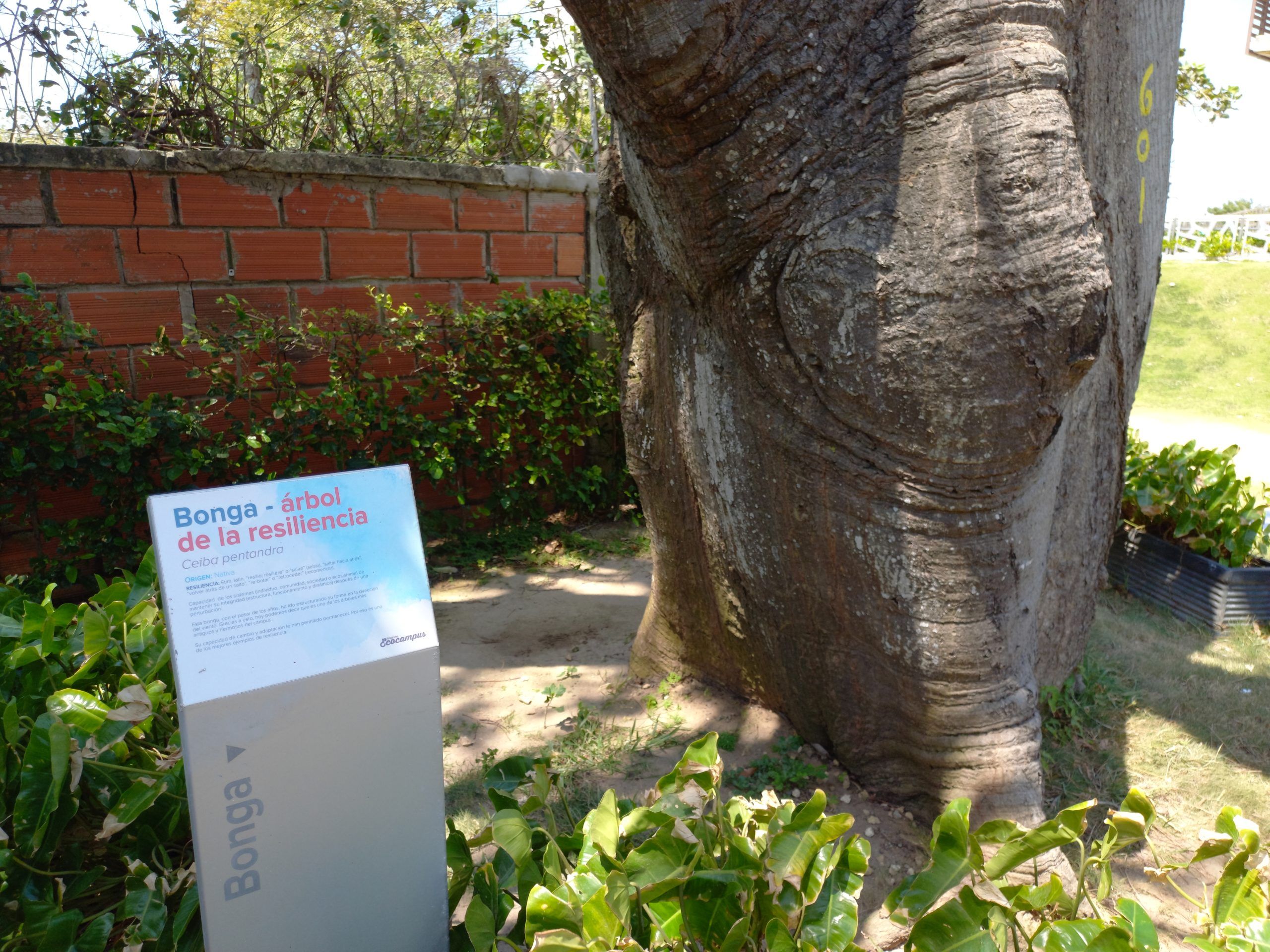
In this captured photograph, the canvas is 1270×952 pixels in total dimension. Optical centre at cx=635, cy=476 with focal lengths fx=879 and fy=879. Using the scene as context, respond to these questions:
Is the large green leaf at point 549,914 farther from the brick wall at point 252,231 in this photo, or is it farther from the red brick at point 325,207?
the red brick at point 325,207

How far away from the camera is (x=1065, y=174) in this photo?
6.09 feet

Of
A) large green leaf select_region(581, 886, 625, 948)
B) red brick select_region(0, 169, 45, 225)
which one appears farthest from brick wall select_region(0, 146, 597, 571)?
large green leaf select_region(581, 886, 625, 948)

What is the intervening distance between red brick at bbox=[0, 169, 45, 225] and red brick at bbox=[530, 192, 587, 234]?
244 centimetres

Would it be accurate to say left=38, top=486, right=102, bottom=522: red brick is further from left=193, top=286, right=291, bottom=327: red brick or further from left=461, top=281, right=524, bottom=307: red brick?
left=461, top=281, right=524, bottom=307: red brick

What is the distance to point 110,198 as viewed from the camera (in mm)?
3824

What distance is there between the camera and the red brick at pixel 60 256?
12.0 feet

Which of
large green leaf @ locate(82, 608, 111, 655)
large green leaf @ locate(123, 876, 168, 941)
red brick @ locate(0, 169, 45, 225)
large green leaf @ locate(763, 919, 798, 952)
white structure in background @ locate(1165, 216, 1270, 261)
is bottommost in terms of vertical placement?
large green leaf @ locate(123, 876, 168, 941)

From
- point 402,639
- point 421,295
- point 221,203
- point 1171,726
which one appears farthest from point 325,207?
point 1171,726

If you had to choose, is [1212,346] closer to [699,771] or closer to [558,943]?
[699,771]

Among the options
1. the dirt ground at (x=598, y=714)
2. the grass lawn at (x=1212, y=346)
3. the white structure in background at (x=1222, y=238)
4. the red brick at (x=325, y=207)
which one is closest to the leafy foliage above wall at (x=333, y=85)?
the red brick at (x=325, y=207)

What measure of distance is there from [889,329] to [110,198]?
11.5 feet

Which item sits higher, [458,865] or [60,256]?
[60,256]

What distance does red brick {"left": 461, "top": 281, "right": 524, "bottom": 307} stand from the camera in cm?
501

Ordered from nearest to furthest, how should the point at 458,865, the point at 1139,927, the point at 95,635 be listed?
the point at 1139,927
the point at 458,865
the point at 95,635
